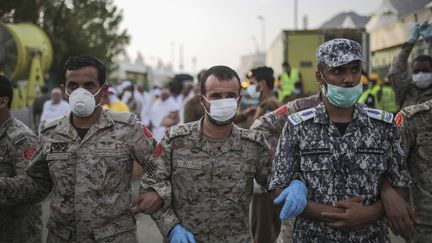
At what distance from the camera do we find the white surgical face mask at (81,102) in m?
2.72

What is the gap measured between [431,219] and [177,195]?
1.65 meters

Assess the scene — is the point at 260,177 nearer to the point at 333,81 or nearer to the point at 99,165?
the point at 333,81

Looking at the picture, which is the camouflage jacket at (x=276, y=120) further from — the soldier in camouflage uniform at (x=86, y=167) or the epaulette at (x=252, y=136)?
the soldier in camouflage uniform at (x=86, y=167)

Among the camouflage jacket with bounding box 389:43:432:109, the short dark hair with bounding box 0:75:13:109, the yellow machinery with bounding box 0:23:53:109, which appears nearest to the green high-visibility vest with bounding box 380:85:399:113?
the camouflage jacket with bounding box 389:43:432:109

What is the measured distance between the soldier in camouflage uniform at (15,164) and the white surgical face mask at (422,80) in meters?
4.16

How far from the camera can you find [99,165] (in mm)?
2691

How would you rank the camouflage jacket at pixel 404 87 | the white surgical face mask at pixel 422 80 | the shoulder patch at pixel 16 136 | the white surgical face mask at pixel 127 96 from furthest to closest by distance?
the white surgical face mask at pixel 127 96
the white surgical face mask at pixel 422 80
the camouflage jacket at pixel 404 87
the shoulder patch at pixel 16 136

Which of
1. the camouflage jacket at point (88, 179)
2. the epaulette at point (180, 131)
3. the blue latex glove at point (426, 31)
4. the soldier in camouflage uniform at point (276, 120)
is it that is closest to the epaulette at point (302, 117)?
the epaulette at point (180, 131)

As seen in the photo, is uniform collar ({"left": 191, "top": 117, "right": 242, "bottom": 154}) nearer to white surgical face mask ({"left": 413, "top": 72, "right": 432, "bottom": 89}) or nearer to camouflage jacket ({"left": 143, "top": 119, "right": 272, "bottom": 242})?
camouflage jacket ({"left": 143, "top": 119, "right": 272, "bottom": 242})

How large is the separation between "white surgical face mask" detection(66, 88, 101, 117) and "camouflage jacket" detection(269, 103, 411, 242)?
3.94 feet

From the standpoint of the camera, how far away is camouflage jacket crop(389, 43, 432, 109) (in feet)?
16.3

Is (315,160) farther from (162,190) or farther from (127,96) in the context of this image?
(127,96)

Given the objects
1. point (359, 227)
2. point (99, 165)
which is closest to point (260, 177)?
point (359, 227)

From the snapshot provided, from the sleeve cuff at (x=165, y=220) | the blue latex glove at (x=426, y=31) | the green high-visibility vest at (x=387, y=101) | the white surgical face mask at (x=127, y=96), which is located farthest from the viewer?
the white surgical face mask at (x=127, y=96)
